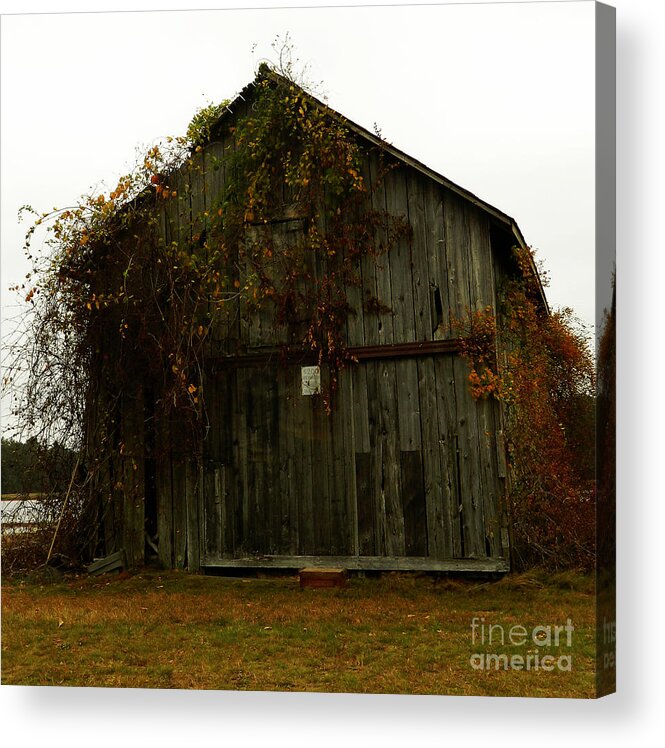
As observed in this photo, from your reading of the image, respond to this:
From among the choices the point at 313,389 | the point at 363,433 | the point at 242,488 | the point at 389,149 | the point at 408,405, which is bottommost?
the point at 242,488

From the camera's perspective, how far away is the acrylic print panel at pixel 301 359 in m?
5.93

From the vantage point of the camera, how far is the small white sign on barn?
7746 millimetres

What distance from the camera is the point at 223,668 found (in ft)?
19.6

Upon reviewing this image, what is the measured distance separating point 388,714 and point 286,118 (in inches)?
190

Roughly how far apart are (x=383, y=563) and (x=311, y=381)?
167 centimetres

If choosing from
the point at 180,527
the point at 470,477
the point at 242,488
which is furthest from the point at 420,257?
the point at 180,527

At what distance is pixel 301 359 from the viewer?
25.7 feet

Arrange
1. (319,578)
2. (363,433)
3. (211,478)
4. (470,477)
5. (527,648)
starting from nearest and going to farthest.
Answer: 1. (527,648)
2. (319,578)
3. (470,477)
4. (363,433)
5. (211,478)

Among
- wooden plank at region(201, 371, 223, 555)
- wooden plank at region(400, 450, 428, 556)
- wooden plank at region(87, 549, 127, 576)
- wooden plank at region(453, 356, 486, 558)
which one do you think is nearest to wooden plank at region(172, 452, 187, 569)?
wooden plank at region(201, 371, 223, 555)

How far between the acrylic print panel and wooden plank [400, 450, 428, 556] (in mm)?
21

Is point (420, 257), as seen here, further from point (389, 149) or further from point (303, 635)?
point (303, 635)

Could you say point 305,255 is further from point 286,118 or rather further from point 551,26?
point 551,26

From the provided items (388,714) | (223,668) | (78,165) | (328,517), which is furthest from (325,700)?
(78,165)

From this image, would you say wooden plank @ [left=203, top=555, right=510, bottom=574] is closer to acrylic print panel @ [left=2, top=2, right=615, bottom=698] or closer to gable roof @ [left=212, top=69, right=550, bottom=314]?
acrylic print panel @ [left=2, top=2, right=615, bottom=698]
